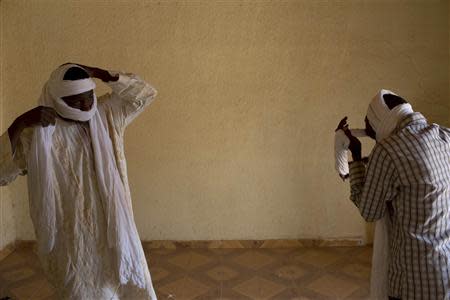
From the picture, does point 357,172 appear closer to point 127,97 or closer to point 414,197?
point 414,197

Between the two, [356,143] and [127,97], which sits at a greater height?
[127,97]

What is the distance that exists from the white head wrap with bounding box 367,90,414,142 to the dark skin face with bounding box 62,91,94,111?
124 centimetres

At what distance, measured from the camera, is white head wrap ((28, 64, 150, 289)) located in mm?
1859

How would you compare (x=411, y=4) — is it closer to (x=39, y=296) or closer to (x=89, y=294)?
(x=89, y=294)

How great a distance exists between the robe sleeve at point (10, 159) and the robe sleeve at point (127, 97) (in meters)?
0.43

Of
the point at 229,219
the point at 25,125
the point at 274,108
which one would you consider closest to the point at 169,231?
the point at 229,219

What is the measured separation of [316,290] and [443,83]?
82.6 inches

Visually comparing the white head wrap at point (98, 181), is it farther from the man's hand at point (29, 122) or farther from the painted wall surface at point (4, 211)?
the painted wall surface at point (4, 211)

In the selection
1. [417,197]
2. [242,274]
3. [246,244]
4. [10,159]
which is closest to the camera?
[417,197]

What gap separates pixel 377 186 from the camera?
1.70 metres

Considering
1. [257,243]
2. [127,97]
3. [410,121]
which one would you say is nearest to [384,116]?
[410,121]

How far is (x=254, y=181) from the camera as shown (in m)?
3.90

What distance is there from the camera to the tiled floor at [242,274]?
120 inches

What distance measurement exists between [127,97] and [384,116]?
119 centimetres
